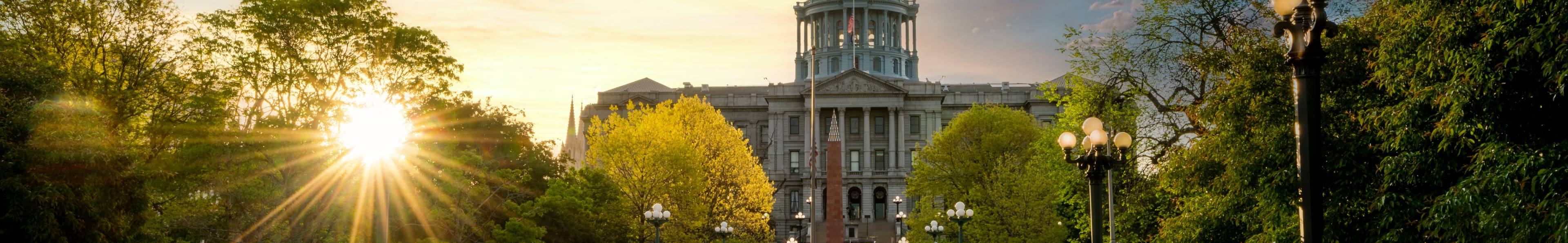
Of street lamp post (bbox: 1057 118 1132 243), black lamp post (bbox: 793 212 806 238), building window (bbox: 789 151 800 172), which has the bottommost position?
black lamp post (bbox: 793 212 806 238)

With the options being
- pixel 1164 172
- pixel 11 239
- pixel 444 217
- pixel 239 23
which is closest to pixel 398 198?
pixel 444 217

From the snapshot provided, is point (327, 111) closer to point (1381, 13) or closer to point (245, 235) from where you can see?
point (245, 235)

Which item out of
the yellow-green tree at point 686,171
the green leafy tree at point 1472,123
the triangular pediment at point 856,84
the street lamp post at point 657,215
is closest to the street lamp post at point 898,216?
the triangular pediment at point 856,84

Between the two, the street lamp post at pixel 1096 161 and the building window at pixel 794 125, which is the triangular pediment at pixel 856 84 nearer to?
the building window at pixel 794 125

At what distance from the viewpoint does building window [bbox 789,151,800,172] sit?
92.3 meters

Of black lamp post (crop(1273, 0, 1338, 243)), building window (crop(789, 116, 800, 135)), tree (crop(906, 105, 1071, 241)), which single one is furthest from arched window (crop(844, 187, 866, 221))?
black lamp post (crop(1273, 0, 1338, 243))

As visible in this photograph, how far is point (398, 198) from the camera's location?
36.4m

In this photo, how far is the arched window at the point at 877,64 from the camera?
108 metres

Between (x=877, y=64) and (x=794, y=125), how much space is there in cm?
1841

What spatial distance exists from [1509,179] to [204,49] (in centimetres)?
3005

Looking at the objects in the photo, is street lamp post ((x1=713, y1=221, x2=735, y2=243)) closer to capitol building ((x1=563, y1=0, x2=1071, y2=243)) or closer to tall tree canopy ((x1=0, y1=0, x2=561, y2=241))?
tall tree canopy ((x1=0, y1=0, x2=561, y2=241))

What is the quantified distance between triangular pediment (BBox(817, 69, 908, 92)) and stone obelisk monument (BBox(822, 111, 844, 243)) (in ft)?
160

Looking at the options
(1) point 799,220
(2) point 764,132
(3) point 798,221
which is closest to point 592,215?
(1) point 799,220

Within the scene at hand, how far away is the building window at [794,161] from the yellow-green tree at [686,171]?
41.8 m
